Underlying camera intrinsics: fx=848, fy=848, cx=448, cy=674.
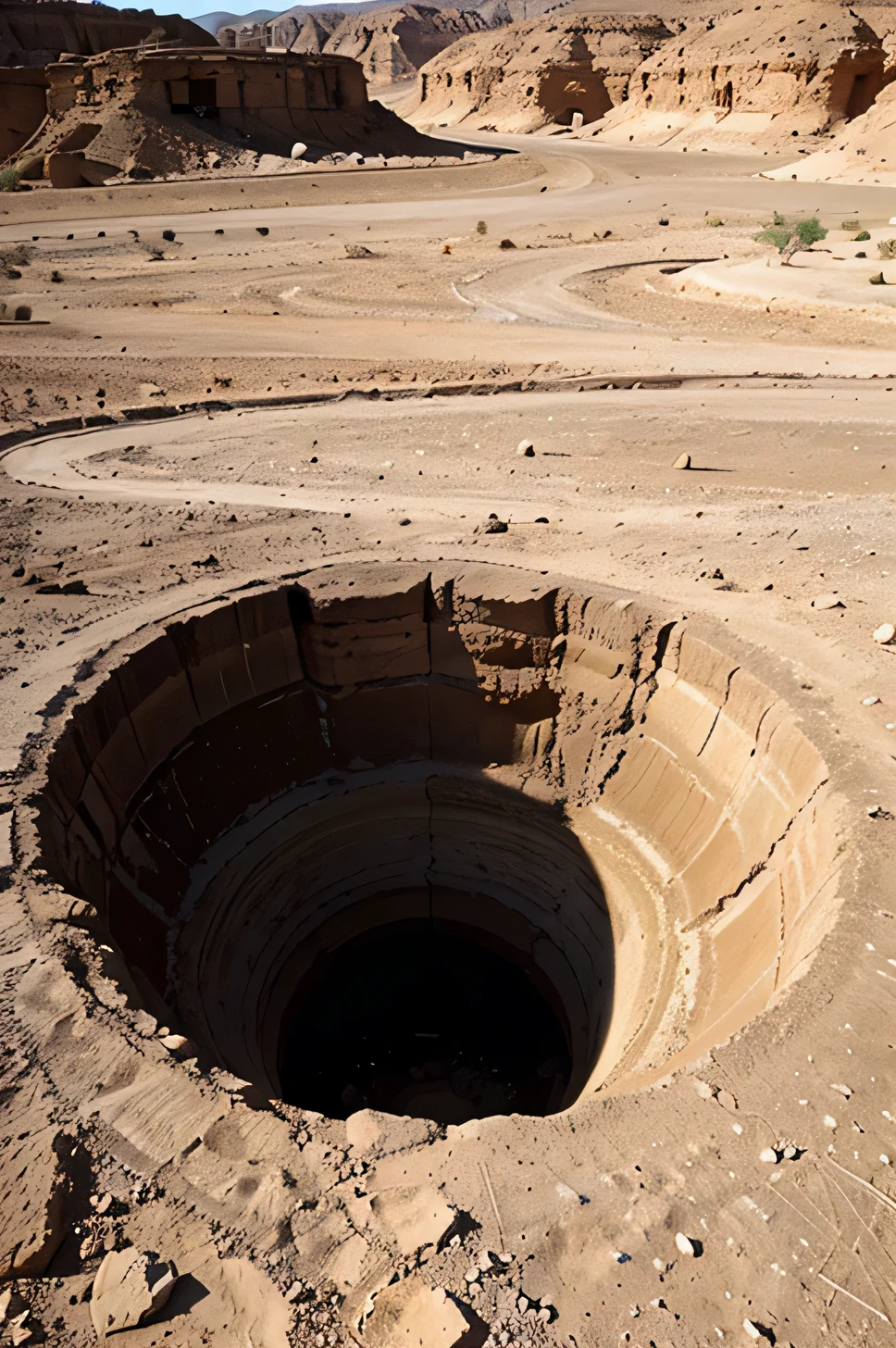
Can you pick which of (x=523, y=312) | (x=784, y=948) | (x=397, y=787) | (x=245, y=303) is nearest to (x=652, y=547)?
(x=397, y=787)

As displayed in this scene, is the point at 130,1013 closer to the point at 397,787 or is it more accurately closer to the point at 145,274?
the point at 397,787

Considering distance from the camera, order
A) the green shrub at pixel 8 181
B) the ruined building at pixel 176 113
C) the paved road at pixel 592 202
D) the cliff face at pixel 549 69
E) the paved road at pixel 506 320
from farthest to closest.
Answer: the cliff face at pixel 549 69 → the ruined building at pixel 176 113 → the green shrub at pixel 8 181 → the paved road at pixel 592 202 → the paved road at pixel 506 320

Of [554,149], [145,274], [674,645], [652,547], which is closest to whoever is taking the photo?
[674,645]

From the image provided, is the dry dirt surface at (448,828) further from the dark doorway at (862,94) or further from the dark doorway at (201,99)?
the dark doorway at (862,94)

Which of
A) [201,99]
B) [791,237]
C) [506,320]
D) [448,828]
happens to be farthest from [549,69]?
[448,828]

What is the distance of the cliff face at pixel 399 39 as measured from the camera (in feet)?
246

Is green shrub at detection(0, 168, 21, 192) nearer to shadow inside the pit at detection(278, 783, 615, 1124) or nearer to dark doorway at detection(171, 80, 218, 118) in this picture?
dark doorway at detection(171, 80, 218, 118)

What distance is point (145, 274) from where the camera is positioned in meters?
22.8

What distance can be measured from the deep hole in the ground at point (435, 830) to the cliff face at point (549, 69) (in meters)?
50.3

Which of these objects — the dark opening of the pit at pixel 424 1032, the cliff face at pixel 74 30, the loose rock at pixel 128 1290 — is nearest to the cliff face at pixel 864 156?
the cliff face at pixel 74 30

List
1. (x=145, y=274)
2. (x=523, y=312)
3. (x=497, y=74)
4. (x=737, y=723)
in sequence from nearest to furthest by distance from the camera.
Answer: (x=737, y=723)
(x=523, y=312)
(x=145, y=274)
(x=497, y=74)

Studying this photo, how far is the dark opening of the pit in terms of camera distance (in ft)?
31.2

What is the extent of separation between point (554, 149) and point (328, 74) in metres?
12.0

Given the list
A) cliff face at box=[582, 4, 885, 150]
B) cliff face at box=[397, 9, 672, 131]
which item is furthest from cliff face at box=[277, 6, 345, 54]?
cliff face at box=[582, 4, 885, 150]
